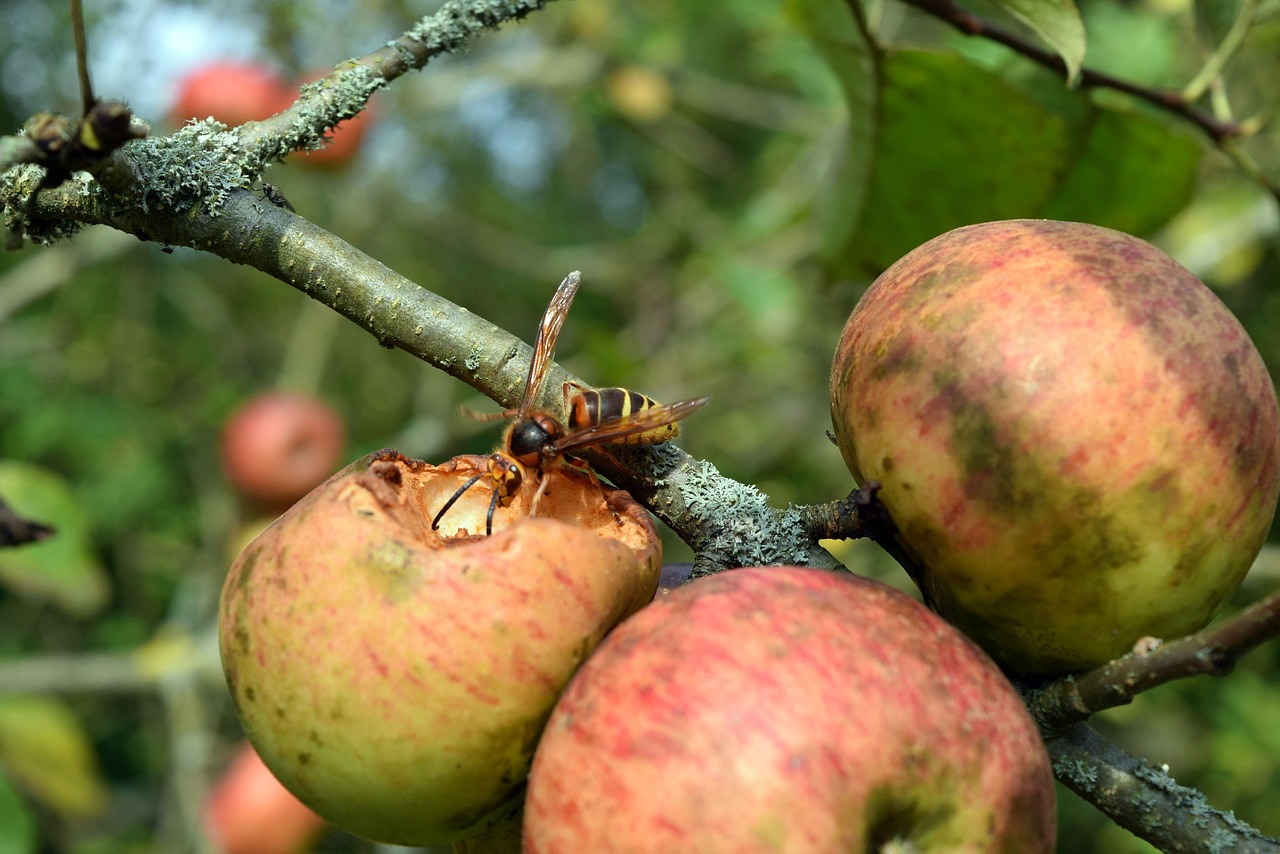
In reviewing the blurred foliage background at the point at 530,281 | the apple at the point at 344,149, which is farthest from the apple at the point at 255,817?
the apple at the point at 344,149

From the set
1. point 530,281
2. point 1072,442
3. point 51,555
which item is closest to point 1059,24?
point 1072,442

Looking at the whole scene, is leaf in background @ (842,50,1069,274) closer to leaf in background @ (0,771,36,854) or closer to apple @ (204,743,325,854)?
leaf in background @ (0,771,36,854)

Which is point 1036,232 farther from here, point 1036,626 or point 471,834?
point 471,834

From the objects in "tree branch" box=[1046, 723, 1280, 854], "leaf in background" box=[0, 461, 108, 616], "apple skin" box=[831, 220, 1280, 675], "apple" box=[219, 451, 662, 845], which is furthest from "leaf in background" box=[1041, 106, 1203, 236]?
"leaf in background" box=[0, 461, 108, 616]

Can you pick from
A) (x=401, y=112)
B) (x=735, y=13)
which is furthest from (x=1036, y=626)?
(x=401, y=112)

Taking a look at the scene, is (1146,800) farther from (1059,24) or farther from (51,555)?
(51,555)

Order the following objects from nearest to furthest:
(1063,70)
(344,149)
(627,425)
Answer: (627,425) < (1063,70) < (344,149)
